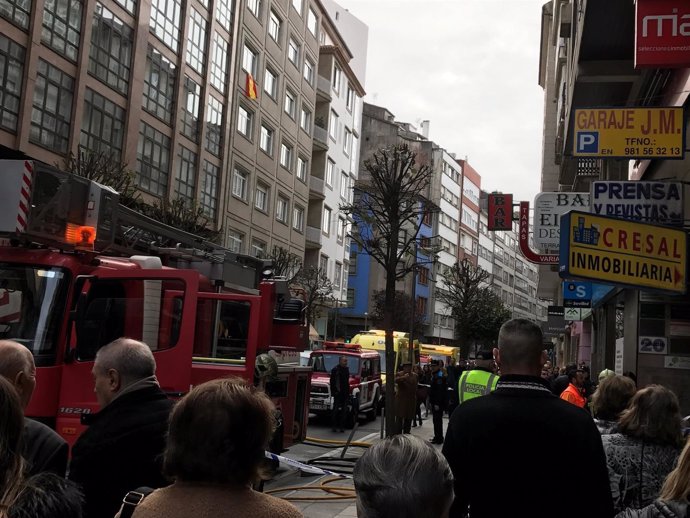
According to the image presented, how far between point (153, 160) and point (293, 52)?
1912 centimetres

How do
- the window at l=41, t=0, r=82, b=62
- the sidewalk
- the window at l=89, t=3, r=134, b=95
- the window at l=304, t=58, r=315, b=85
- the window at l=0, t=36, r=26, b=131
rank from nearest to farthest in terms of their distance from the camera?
the sidewalk → the window at l=0, t=36, r=26, b=131 → the window at l=41, t=0, r=82, b=62 → the window at l=89, t=3, r=134, b=95 → the window at l=304, t=58, r=315, b=85

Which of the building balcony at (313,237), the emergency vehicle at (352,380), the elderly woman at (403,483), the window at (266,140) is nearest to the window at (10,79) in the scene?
the emergency vehicle at (352,380)

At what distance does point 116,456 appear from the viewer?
346 centimetres

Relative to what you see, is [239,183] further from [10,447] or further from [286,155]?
[10,447]

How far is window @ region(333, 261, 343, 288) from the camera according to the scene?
183 ft

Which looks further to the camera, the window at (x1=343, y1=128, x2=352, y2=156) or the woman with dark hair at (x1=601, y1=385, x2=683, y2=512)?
the window at (x1=343, y1=128, x2=352, y2=156)

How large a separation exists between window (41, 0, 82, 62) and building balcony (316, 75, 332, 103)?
88.7 feet

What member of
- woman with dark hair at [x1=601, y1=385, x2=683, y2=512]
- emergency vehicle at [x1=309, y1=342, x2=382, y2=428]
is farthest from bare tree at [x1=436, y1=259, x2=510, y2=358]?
woman with dark hair at [x1=601, y1=385, x2=683, y2=512]

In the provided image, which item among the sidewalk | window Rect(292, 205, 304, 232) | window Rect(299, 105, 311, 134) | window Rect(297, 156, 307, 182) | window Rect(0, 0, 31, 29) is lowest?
the sidewalk

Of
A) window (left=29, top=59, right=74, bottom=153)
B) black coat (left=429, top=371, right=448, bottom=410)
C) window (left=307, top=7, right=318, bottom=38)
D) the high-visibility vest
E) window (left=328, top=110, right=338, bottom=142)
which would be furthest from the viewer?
window (left=328, top=110, right=338, bottom=142)

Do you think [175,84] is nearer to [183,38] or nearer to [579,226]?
[183,38]

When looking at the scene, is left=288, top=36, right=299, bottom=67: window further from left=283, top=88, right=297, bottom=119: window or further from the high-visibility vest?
the high-visibility vest

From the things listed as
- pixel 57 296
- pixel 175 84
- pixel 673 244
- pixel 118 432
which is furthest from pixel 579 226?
pixel 175 84

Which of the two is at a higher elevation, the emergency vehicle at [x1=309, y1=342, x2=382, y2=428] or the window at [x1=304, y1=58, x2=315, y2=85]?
the window at [x1=304, y1=58, x2=315, y2=85]
